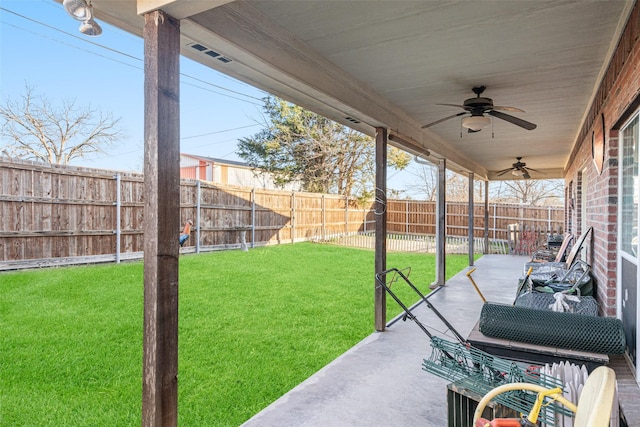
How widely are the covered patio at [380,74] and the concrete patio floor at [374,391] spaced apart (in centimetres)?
2

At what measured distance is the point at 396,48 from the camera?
2.91 meters

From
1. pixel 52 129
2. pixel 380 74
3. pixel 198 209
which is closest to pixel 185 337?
pixel 380 74

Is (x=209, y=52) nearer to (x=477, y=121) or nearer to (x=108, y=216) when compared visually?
(x=477, y=121)

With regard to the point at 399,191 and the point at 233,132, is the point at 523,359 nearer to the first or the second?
the point at 399,191

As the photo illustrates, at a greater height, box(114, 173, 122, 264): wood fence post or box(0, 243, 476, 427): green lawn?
box(114, 173, 122, 264): wood fence post

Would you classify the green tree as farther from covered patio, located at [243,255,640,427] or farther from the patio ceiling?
covered patio, located at [243,255,640,427]

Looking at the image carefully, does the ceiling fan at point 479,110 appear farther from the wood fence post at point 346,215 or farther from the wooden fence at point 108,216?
the wood fence post at point 346,215

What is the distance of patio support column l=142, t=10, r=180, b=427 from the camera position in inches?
70.6

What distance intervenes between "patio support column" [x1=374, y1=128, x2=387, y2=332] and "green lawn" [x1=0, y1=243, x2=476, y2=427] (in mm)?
286

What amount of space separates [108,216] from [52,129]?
26.3 ft

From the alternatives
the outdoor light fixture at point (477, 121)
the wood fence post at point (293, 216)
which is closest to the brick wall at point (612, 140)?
the outdoor light fixture at point (477, 121)

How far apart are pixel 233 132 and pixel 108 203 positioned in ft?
50.3

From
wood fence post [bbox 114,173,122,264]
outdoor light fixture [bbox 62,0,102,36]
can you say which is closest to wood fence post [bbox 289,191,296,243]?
wood fence post [bbox 114,173,122,264]

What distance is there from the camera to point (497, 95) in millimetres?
4160
